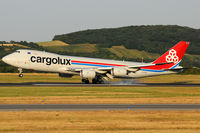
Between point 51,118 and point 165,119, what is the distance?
259 inches

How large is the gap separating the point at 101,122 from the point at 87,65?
116 feet

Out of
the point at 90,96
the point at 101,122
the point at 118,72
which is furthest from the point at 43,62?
the point at 101,122

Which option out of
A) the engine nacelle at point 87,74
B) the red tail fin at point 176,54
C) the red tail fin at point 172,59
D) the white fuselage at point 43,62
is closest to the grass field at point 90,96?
the engine nacelle at point 87,74

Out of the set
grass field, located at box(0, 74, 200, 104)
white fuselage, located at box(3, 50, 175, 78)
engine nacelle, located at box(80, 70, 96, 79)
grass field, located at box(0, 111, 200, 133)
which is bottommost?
grass field, located at box(0, 74, 200, 104)

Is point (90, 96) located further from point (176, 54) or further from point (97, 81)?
point (176, 54)

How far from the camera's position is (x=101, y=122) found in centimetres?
1805

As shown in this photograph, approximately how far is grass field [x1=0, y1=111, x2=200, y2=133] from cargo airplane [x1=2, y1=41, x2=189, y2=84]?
1154 inches

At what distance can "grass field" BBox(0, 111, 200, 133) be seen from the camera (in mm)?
16172

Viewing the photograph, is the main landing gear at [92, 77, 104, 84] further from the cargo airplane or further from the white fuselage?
the white fuselage

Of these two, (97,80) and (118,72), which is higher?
(118,72)

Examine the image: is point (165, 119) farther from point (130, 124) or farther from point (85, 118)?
point (85, 118)

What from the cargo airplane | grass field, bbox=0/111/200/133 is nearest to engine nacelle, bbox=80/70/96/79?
the cargo airplane

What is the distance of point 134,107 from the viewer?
24.4 m

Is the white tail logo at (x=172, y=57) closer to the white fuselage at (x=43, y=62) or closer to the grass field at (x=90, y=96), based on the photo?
the white fuselage at (x=43, y=62)
